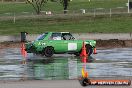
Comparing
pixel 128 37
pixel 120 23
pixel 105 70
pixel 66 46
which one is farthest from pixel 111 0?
pixel 105 70

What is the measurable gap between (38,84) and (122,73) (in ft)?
18.9

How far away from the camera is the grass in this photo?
2067 inches

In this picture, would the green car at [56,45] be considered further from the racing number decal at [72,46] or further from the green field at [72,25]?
the green field at [72,25]

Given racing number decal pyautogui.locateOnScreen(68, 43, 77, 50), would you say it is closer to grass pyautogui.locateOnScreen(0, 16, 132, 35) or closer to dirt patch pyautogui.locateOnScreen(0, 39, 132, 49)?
dirt patch pyautogui.locateOnScreen(0, 39, 132, 49)

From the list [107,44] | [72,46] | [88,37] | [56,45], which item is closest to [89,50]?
[72,46]

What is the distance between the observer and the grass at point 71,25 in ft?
172

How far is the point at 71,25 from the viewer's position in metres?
56.7

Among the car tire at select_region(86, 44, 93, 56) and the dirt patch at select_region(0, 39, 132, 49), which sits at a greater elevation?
the car tire at select_region(86, 44, 93, 56)

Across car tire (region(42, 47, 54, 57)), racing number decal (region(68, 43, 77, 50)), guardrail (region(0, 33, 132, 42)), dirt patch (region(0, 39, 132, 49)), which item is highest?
racing number decal (region(68, 43, 77, 50))

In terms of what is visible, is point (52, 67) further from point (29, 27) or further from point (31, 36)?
point (29, 27)

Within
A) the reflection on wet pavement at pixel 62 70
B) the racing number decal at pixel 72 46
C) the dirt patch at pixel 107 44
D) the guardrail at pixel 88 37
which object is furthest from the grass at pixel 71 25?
the reflection on wet pavement at pixel 62 70

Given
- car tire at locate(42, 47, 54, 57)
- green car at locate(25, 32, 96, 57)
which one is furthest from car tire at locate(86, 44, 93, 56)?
car tire at locate(42, 47, 54, 57)

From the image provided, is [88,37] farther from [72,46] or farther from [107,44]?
[72,46]

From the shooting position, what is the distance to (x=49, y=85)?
1661 centimetres
